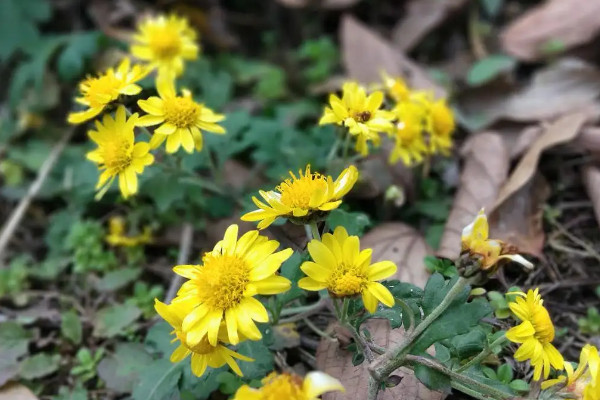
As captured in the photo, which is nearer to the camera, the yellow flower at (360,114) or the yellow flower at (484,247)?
the yellow flower at (484,247)

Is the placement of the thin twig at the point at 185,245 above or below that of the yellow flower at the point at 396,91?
below

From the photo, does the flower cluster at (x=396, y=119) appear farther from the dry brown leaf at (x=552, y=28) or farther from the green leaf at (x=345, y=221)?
the dry brown leaf at (x=552, y=28)

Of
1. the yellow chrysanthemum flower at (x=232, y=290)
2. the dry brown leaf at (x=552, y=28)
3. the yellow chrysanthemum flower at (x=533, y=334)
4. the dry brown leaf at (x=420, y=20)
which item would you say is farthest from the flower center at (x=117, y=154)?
the dry brown leaf at (x=552, y=28)

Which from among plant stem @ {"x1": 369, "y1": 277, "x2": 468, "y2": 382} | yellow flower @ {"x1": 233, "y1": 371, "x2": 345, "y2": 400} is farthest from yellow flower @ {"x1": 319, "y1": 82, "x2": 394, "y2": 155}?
yellow flower @ {"x1": 233, "y1": 371, "x2": 345, "y2": 400}

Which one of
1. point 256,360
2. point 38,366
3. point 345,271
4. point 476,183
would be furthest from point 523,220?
point 38,366

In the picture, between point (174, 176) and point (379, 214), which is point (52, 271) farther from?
point (379, 214)

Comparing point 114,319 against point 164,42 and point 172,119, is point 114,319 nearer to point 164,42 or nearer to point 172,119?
point 172,119

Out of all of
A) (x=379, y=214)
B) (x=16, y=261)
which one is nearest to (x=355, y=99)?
(x=379, y=214)

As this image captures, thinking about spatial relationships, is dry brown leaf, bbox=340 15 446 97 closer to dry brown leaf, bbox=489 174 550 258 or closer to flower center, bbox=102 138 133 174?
dry brown leaf, bbox=489 174 550 258
